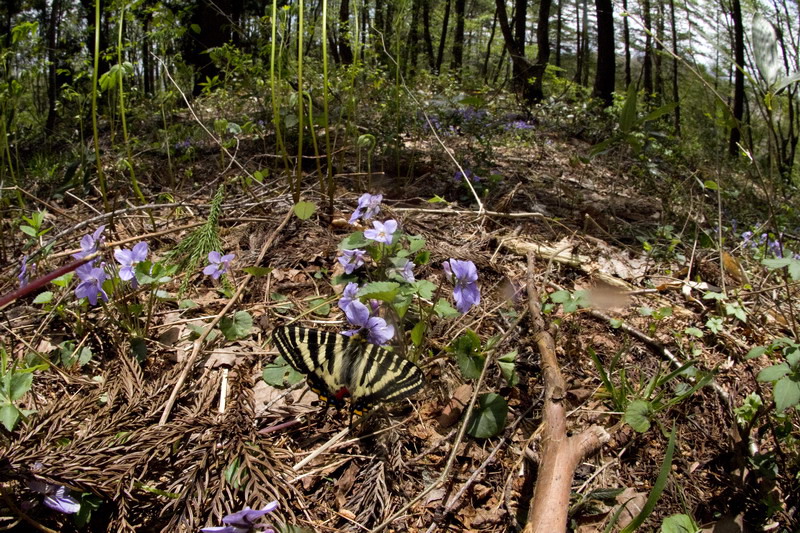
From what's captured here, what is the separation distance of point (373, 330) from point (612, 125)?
553 centimetres

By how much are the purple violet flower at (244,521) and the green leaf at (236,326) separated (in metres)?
0.65

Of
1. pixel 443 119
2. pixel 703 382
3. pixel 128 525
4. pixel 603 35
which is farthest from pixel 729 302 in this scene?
pixel 603 35

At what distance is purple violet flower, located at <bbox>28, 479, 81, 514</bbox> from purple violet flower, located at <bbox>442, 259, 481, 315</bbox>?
3.36 feet

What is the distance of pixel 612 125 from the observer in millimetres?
5766

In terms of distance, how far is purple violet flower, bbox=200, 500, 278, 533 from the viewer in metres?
0.88

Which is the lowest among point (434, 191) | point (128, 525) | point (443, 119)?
point (128, 525)

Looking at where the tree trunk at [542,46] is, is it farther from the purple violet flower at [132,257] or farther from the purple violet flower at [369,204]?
the purple violet flower at [132,257]

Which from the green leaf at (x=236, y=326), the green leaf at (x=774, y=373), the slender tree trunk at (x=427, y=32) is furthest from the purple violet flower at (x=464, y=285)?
the slender tree trunk at (x=427, y=32)

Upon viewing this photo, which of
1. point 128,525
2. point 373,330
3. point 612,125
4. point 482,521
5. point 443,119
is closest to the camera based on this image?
point 128,525

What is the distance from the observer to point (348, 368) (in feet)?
3.93

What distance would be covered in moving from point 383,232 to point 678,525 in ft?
3.53

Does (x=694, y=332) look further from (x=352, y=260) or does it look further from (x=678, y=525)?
(x=352, y=260)

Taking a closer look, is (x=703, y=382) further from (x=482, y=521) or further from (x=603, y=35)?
(x=603, y=35)

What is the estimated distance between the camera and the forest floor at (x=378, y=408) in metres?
1.08
